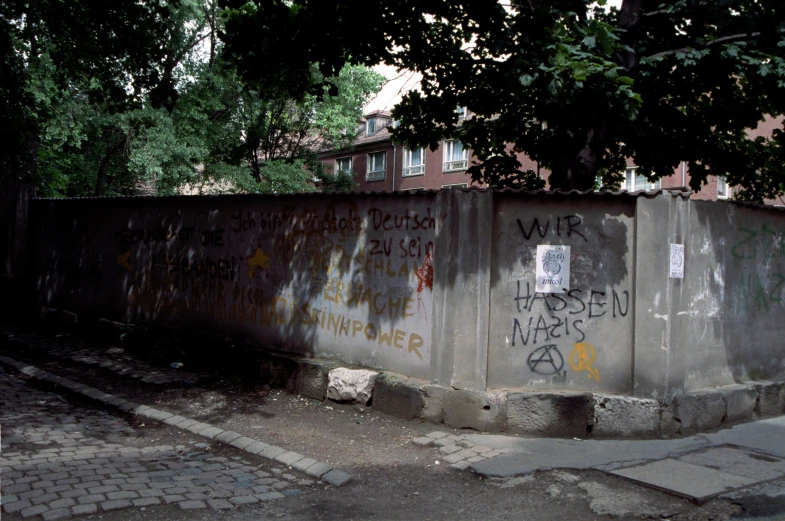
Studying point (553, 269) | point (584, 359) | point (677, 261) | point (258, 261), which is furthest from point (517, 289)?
point (258, 261)

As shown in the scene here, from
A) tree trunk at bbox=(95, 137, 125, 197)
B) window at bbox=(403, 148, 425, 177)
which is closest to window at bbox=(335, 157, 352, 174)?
window at bbox=(403, 148, 425, 177)

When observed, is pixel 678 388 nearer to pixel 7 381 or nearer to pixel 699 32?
pixel 699 32

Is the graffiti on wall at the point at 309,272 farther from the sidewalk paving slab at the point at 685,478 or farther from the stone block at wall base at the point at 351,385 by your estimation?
the sidewalk paving slab at the point at 685,478

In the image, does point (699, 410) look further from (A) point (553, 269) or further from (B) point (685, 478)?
(A) point (553, 269)

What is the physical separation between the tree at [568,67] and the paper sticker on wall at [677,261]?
1706 mm

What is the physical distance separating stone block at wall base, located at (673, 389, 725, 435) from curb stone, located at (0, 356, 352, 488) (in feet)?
11.4

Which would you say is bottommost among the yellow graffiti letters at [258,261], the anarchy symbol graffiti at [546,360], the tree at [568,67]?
the anarchy symbol graffiti at [546,360]

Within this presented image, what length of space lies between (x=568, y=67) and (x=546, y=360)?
314 cm

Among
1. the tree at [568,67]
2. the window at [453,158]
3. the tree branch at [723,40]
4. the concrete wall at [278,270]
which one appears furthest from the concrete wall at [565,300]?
the window at [453,158]

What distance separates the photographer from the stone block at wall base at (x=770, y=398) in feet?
24.3

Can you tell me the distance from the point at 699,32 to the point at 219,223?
7.25 m

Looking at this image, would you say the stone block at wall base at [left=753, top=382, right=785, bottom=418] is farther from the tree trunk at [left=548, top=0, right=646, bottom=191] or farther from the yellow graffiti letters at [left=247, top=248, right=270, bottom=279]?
the yellow graffiti letters at [left=247, top=248, right=270, bottom=279]

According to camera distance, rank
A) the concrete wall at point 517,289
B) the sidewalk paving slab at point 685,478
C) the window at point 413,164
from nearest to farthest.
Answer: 1. the sidewalk paving slab at point 685,478
2. the concrete wall at point 517,289
3. the window at point 413,164

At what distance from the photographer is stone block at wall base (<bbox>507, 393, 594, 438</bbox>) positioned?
645 centimetres
